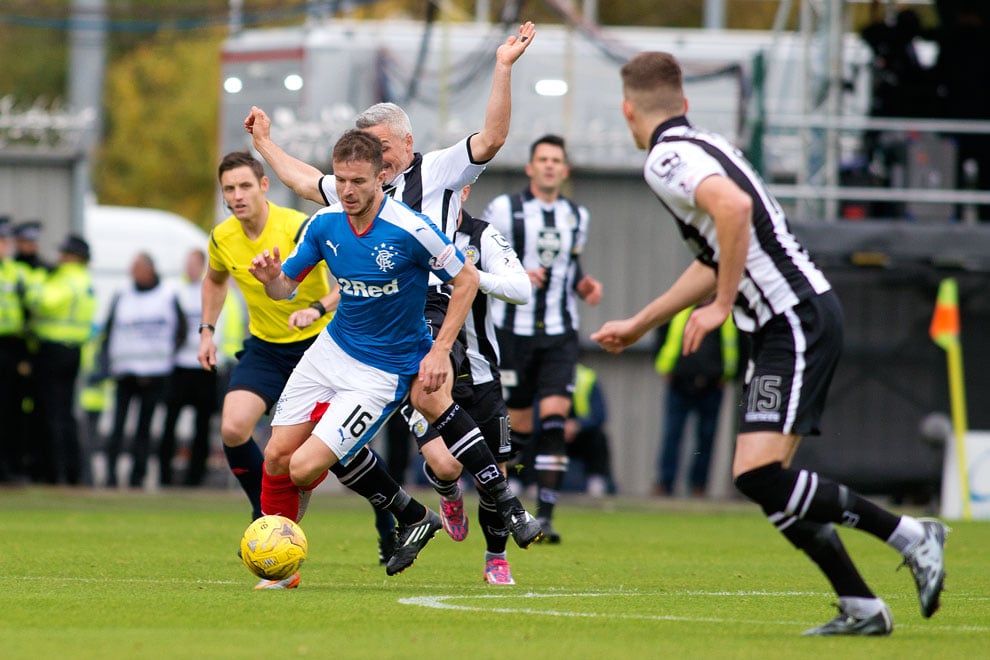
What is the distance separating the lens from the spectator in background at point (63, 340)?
55.8 feet

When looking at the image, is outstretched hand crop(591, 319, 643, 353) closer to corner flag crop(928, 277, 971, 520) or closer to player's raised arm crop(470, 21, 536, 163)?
player's raised arm crop(470, 21, 536, 163)

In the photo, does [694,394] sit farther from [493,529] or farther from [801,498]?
[801,498]

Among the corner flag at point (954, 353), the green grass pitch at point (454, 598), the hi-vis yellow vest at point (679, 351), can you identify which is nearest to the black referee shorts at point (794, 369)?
the green grass pitch at point (454, 598)

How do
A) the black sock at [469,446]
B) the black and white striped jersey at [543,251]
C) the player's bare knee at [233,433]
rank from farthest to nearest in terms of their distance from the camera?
the black and white striped jersey at [543,251] < the player's bare knee at [233,433] < the black sock at [469,446]

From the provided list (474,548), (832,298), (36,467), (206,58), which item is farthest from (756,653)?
(206,58)

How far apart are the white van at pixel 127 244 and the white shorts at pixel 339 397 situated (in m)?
14.0

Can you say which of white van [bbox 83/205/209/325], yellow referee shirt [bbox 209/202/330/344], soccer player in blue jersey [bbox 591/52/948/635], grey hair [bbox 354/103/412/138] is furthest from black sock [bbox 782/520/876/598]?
white van [bbox 83/205/209/325]

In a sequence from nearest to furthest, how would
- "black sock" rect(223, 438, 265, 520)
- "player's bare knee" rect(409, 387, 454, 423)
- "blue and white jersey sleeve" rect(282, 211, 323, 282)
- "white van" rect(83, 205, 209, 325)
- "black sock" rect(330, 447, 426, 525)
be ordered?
"blue and white jersey sleeve" rect(282, 211, 323, 282) < "player's bare knee" rect(409, 387, 454, 423) < "black sock" rect(330, 447, 426, 525) < "black sock" rect(223, 438, 265, 520) < "white van" rect(83, 205, 209, 325)

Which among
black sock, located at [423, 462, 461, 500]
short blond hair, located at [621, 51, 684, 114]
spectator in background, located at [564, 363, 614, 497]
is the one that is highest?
short blond hair, located at [621, 51, 684, 114]

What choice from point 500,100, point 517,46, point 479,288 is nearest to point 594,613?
point 479,288

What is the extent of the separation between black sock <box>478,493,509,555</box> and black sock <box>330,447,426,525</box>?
0.31 meters

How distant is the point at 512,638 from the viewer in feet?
21.1

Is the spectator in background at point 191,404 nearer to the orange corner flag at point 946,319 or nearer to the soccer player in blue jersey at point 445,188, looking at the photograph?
the orange corner flag at point 946,319

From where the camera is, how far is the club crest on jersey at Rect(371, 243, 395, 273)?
26.0ft
